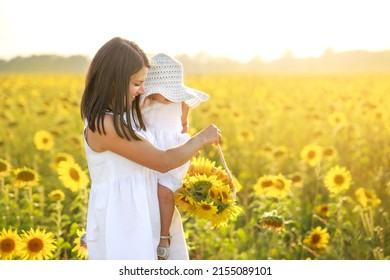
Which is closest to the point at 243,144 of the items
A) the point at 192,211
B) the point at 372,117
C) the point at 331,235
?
the point at 372,117

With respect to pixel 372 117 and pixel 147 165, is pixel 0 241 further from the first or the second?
pixel 372 117

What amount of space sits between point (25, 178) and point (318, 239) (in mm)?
1070

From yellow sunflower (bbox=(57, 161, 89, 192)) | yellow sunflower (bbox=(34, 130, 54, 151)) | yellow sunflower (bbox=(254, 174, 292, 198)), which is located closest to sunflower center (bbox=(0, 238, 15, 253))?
yellow sunflower (bbox=(57, 161, 89, 192))

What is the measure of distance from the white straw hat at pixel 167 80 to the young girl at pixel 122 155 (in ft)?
0.30

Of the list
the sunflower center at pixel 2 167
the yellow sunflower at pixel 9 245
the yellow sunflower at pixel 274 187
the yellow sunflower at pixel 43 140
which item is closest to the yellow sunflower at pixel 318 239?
the yellow sunflower at pixel 274 187

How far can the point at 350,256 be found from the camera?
267 cm

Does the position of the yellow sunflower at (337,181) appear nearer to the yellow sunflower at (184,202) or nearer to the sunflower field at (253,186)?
the sunflower field at (253,186)

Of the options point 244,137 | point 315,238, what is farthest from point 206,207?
point 244,137

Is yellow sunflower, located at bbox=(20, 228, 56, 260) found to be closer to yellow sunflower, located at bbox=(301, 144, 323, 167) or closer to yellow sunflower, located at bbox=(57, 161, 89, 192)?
yellow sunflower, located at bbox=(57, 161, 89, 192)

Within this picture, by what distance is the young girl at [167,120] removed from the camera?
6.63ft

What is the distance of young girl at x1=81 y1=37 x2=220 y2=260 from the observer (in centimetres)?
190

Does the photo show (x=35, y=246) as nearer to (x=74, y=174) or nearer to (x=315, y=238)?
(x=74, y=174)

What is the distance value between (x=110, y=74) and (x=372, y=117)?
108 inches

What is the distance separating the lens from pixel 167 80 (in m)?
2.07
